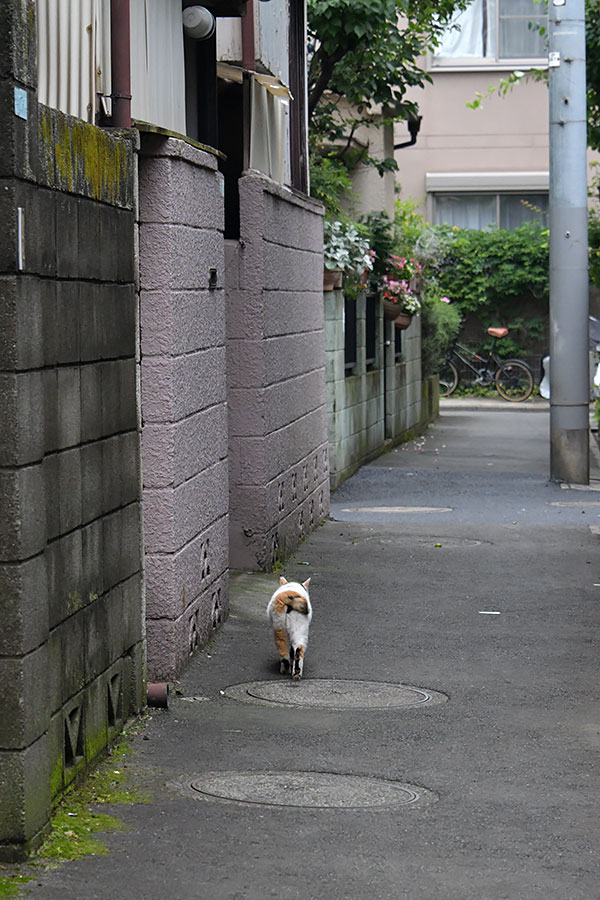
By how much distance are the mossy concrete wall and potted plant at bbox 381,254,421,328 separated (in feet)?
0.91

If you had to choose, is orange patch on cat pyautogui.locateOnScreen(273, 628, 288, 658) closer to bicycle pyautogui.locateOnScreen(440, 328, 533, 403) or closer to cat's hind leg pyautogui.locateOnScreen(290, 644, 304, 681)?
cat's hind leg pyautogui.locateOnScreen(290, 644, 304, 681)

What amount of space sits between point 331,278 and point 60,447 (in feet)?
33.4

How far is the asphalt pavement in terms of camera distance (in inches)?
191

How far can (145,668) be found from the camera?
6.96 metres

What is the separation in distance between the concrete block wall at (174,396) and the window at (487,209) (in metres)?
26.5

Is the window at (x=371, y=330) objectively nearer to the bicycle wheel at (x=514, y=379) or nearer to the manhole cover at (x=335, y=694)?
the manhole cover at (x=335, y=694)

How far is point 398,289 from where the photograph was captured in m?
20.8

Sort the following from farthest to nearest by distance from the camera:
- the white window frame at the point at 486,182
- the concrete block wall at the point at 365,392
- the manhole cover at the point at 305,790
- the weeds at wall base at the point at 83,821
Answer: the white window frame at the point at 486,182
the concrete block wall at the point at 365,392
the manhole cover at the point at 305,790
the weeds at wall base at the point at 83,821

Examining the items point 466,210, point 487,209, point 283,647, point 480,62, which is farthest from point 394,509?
point 480,62

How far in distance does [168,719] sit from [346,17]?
11.8 meters

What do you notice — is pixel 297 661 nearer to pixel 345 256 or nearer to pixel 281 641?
pixel 281 641

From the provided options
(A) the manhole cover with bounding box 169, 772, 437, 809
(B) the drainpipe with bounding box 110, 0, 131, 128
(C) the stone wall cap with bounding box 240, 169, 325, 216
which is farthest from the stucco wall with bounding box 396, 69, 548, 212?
(A) the manhole cover with bounding box 169, 772, 437, 809

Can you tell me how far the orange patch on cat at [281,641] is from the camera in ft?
25.4

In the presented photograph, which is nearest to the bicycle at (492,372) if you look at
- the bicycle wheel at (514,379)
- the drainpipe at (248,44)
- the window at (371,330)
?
the bicycle wheel at (514,379)
